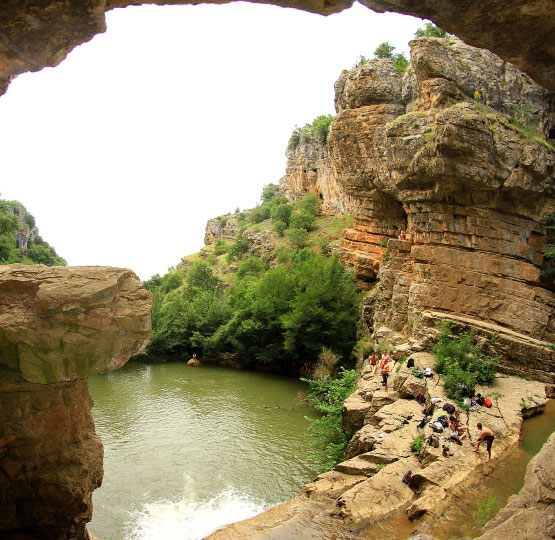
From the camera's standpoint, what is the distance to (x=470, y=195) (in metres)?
18.9

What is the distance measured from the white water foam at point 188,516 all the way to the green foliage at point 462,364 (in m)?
6.35

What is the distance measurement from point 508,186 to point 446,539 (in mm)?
15583

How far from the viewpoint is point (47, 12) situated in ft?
10.5

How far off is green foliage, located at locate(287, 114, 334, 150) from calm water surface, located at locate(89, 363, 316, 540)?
1224 inches

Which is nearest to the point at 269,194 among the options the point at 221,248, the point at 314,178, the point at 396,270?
the point at 221,248

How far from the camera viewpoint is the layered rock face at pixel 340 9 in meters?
3.24

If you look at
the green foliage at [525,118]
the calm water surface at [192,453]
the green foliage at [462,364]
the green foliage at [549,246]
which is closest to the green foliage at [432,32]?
the green foliage at [525,118]

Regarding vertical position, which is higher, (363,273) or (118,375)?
(363,273)

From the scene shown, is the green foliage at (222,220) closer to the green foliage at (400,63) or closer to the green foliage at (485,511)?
the green foliage at (400,63)

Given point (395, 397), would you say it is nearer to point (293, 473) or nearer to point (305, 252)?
point (293, 473)

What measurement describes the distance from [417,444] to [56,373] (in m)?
7.94

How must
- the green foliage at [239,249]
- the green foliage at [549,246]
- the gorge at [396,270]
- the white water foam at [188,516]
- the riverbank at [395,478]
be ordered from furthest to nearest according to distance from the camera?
the green foliage at [239,249] < the green foliage at [549,246] < the white water foam at [188,516] < the riverbank at [395,478] < the gorge at [396,270]

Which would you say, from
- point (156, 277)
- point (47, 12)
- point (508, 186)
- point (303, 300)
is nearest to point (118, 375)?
point (303, 300)

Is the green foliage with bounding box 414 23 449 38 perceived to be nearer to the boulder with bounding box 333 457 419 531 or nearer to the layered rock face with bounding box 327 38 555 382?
the layered rock face with bounding box 327 38 555 382
